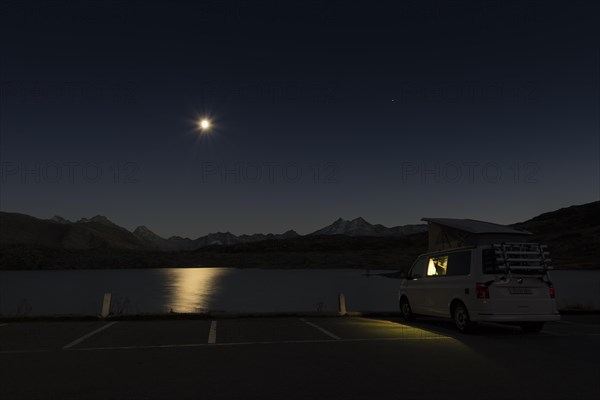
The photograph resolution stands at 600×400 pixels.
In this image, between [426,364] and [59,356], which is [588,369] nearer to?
[426,364]

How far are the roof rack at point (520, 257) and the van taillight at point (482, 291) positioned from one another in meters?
0.55

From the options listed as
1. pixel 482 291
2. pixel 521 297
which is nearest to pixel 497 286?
pixel 482 291

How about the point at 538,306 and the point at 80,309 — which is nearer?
the point at 538,306

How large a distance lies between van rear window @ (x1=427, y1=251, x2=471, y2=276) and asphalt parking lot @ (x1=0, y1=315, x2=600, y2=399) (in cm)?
143

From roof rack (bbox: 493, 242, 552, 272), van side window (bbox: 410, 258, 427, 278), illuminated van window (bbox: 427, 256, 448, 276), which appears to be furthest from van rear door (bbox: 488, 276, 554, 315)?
van side window (bbox: 410, 258, 427, 278)

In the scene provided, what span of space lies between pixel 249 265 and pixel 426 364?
160754 millimetres

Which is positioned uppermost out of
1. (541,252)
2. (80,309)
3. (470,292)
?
(541,252)

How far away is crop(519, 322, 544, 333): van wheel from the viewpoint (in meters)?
11.9

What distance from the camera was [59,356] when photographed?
864 cm

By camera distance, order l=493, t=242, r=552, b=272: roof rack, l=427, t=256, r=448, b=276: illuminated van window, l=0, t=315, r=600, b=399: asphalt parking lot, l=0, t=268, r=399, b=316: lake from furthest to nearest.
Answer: l=0, t=268, r=399, b=316: lake < l=427, t=256, r=448, b=276: illuminated van window < l=493, t=242, r=552, b=272: roof rack < l=0, t=315, r=600, b=399: asphalt parking lot

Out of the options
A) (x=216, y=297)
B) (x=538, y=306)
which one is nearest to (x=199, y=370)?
(x=538, y=306)

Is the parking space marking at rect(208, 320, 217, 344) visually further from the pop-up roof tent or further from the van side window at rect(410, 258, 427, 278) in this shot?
the pop-up roof tent

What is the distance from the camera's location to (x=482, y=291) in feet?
36.2

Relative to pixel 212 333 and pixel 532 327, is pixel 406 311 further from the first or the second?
pixel 212 333
